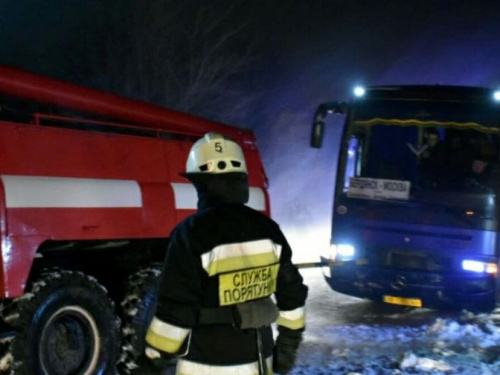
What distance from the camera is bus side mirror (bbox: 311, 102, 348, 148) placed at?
8.49 meters

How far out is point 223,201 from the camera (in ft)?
9.40

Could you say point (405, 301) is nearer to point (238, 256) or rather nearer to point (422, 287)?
point (422, 287)

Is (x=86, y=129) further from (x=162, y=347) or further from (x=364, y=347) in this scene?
(x=364, y=347)

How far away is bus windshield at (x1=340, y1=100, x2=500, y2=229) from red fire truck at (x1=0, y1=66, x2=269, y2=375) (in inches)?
117

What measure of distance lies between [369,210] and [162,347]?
18.9ft

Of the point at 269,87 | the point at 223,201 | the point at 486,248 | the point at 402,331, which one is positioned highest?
the point at 269,87

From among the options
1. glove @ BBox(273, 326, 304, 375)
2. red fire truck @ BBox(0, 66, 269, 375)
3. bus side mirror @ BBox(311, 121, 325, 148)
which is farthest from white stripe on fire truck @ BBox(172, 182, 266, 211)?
bus side mirror @ BBox(311, 121, 325, 148)

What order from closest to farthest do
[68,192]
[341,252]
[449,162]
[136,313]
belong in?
[68,192] < [136,313] < [449,162] < [341,252]

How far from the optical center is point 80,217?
4.64 m

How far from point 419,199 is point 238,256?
5511mm

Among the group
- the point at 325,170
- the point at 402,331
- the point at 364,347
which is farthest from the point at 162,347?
the point at 325,170

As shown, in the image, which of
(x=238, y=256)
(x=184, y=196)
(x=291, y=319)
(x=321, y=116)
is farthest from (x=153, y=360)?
(x=321, y=116)

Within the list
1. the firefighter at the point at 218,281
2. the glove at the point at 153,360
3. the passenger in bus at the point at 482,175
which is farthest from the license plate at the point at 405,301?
the glove at the point at 153,360

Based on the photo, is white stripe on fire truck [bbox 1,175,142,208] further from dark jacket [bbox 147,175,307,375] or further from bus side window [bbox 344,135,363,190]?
bus side window [bbox 344,135,363,190]
